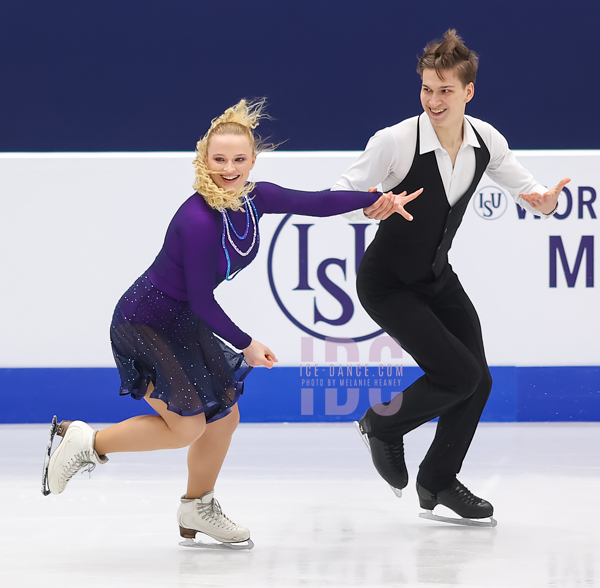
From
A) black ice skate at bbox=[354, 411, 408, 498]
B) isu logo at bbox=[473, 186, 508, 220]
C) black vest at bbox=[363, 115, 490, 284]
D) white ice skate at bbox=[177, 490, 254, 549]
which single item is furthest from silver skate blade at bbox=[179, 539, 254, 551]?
isu logo at bbox=[473, 186, 508, 220]

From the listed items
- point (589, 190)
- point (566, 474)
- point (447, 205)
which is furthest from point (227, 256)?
point (589, 190)

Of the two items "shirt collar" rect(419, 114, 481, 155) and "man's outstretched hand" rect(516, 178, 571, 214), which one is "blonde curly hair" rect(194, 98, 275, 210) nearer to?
"shirt collar" rect(419, 114, 481, 155)

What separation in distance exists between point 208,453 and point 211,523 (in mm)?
185

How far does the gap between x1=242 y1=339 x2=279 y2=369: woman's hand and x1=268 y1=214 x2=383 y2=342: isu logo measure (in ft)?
7.08

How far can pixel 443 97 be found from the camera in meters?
2.52

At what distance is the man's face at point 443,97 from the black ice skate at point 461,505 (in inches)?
41.8

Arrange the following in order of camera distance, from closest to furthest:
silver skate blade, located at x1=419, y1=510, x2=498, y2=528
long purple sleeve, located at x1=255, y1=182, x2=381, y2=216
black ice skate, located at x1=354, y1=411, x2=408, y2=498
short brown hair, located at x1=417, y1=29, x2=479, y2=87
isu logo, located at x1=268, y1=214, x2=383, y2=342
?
long purple sleeve, located at x1=255, y1=182, x2=381, y2=216 < short brown hair, located at x1=417, y1=29, x2=479, y2=87 < silver skate blade, located at x1=419, y1=510, x2=498, y2=528 < black ice skate, located at x1=354, y1=411, x2=408, y2=498 < isu logo, located at x1=268, y1=214, x2=383, y2=342

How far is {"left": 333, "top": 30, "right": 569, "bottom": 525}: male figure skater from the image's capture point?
100 inches

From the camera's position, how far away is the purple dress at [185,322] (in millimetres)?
2232

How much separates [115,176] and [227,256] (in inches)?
91.2

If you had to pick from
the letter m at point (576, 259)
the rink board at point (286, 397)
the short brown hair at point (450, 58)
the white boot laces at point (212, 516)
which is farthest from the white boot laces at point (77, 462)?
the letter m at point (576, 259)

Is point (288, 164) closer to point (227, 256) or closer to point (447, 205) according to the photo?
point (447, 205)

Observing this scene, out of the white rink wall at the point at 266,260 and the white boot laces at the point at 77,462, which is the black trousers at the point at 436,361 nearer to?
the white boot laces at the point at 77,462

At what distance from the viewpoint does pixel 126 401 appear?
4.41 meters
